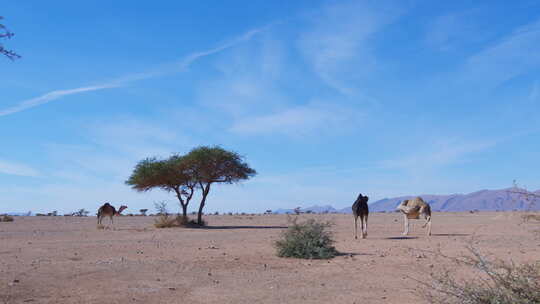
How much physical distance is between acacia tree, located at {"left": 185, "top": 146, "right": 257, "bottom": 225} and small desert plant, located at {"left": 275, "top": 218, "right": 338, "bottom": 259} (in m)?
18.9

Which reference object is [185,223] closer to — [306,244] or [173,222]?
[173,222]

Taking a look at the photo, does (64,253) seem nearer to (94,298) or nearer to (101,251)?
(101,251)

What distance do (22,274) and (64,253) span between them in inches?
175

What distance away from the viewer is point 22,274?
10.4 m

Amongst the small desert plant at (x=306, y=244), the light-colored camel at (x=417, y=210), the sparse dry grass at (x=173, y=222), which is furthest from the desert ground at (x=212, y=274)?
the sparse dry grass at (x=173, y=222)

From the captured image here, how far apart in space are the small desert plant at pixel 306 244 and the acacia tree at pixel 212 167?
→ 62.1ft

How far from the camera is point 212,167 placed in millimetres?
34031

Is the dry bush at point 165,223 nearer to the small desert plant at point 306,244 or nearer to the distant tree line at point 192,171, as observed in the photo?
the distant tree line at point 192,171

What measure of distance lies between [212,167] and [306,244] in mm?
20282

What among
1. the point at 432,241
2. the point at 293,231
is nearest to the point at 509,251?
the point at 432,241

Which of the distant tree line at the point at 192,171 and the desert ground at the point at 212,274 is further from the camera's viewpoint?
the distant tree line at the point at 192,171

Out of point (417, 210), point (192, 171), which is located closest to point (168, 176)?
point (192, 171)

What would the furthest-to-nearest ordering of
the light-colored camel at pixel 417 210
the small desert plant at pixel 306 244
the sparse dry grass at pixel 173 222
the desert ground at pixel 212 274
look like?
the sparse dry grass at pixel 173 222, the light-colored camel at pixel 417 210, the small desert plant at pixel 306 244, the desert ground at pixel 212 274

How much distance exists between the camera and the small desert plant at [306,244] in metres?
14.2
